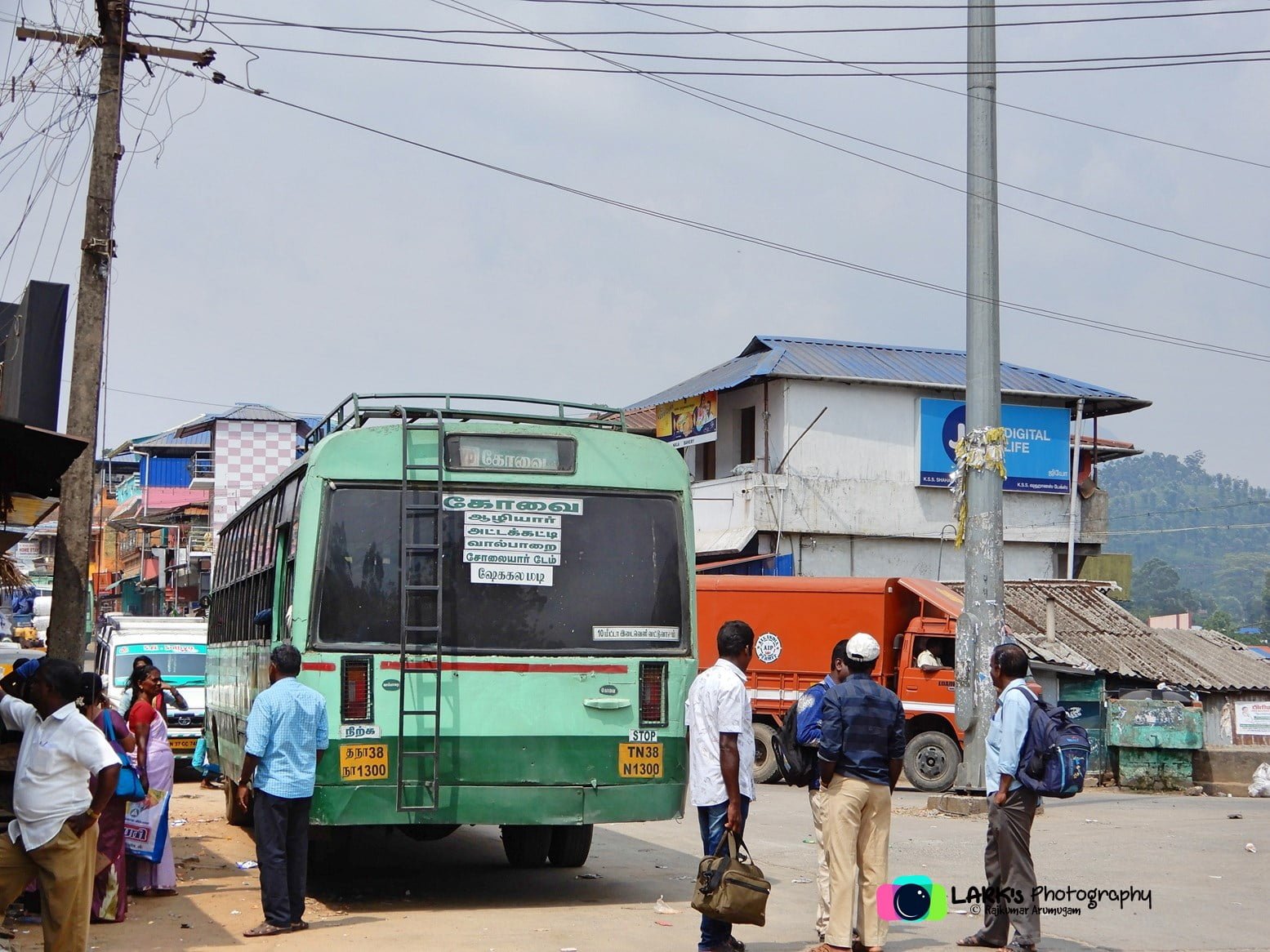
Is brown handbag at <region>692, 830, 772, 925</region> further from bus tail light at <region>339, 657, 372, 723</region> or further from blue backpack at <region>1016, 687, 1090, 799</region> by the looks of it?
bus tail light at <region>339, 657, 372, 723</region>

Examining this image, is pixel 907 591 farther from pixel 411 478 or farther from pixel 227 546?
pixel 411 478

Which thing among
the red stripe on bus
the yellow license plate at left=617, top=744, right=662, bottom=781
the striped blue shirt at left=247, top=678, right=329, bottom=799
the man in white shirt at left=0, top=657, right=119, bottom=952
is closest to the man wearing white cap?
the yellow license plate at left=617, top=744, right=662, bottom=781

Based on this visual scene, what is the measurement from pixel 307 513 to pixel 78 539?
3.38m

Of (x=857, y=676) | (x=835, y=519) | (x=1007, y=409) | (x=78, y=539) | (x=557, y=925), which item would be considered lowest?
(x=557, y=925)

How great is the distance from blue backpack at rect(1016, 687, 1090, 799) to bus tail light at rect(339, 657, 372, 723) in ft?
13.4

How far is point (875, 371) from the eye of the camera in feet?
114

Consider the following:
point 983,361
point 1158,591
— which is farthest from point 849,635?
point 1158,591

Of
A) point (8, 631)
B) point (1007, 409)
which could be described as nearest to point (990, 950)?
point (1007, 409)

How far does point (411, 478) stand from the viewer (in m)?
9.59

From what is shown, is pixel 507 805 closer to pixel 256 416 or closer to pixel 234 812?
pixel 234 812

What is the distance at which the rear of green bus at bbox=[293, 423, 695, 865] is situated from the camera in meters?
9.21

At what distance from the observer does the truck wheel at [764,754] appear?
73.7 feet

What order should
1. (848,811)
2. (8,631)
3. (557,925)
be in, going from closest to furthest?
1. (848,811)
2. (557,925)
3. (8,631)

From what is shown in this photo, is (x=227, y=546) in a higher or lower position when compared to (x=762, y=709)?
higher
